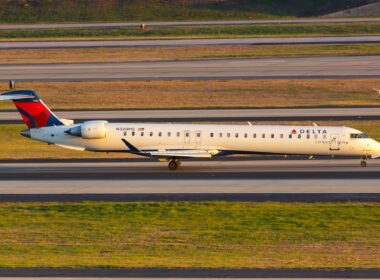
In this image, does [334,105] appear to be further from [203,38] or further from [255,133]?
[203,38]

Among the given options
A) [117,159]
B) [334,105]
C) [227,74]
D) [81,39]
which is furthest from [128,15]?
[117,159]

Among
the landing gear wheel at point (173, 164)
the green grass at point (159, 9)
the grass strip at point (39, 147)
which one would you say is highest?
Result: the green grass at point (159, 9)

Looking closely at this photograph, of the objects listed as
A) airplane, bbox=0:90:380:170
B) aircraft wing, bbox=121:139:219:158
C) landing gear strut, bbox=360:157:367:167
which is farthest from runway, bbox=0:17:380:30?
aircraft wing, bbox=121:139:219:158

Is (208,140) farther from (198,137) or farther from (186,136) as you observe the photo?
(186,136)

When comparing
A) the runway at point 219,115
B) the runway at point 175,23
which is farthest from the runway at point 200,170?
the runway at point 175,23

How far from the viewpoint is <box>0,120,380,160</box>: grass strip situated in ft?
185

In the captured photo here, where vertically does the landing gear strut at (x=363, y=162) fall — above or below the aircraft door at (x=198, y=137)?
below

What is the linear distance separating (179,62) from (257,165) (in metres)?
39.7

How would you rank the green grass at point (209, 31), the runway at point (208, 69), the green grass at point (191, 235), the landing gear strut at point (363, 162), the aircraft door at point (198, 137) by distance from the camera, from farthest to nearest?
the green grass at point (209, 31), the runway at point (208, 69), the landing gear strut at point (363, 162), the aircraft door at point (198, 137), the green grass at point (191, 235)

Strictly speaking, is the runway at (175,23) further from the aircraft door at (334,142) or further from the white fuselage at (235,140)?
the aircraft door at (334,142)

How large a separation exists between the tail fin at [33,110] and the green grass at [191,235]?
11188 millimetres

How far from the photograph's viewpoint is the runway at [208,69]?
82875 mm

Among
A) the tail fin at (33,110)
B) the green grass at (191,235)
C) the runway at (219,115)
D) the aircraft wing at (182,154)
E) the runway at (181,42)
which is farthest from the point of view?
the runway at (181,42)

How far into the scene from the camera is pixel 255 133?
170 feet
